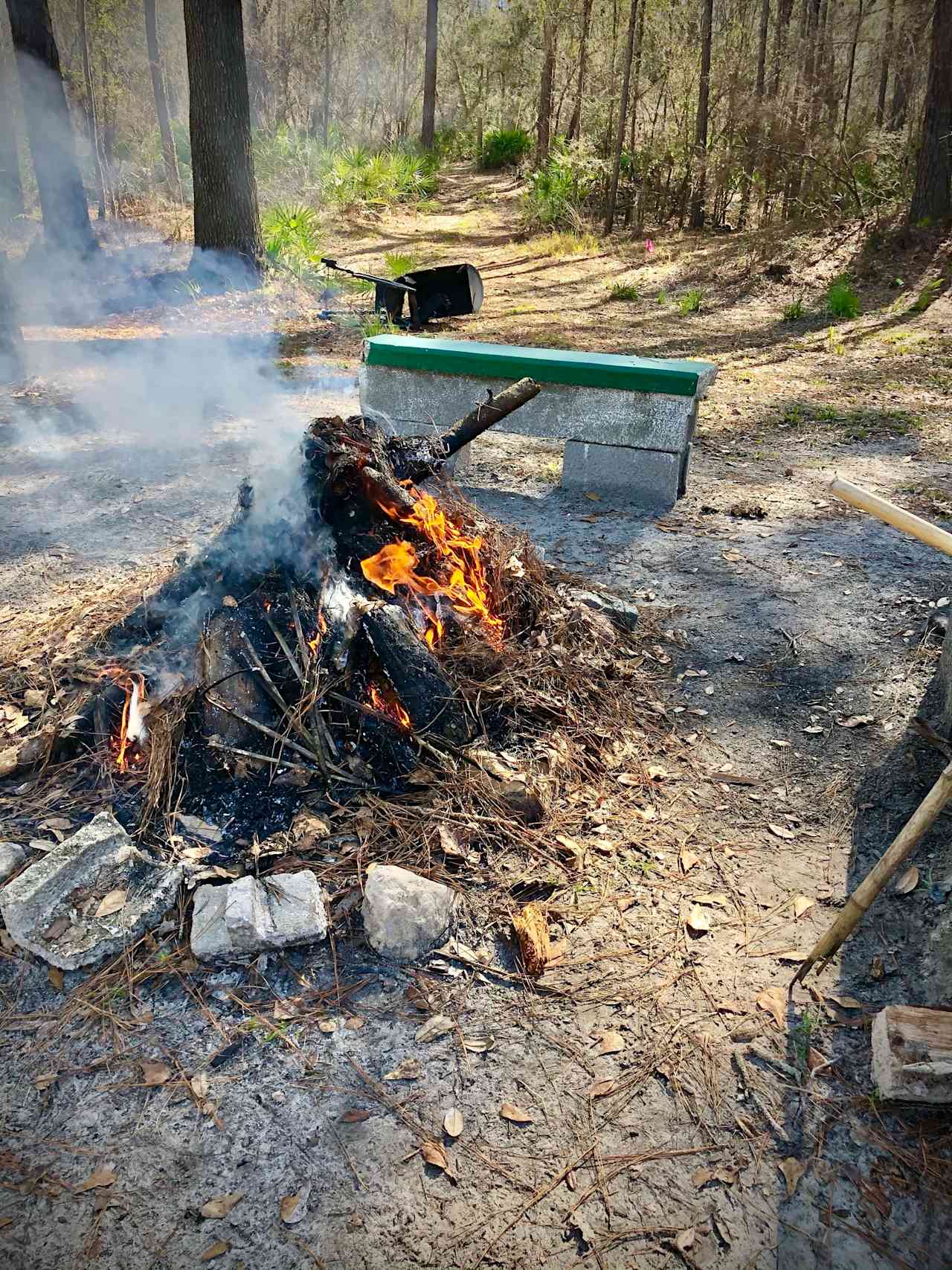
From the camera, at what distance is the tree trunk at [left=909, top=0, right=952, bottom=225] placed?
11.2 metres

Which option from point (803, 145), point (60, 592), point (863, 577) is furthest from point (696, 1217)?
point (803, 145)

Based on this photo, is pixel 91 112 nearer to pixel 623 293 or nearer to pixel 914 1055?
pixel 623 293

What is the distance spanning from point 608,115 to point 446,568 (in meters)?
18.2

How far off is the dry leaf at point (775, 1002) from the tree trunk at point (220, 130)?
1142 cm

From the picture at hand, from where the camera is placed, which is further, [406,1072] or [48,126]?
[48,126]

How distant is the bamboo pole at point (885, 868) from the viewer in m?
2.17

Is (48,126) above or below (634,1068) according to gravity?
above

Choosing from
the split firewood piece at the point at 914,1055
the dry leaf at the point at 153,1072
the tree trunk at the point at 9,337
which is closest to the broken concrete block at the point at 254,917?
the dry leaf at the point at 153,1072

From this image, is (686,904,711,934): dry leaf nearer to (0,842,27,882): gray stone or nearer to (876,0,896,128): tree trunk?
(0,842,27,882): gray stone

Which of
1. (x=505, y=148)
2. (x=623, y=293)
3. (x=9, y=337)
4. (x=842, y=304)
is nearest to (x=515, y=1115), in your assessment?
(x=9, y=337)

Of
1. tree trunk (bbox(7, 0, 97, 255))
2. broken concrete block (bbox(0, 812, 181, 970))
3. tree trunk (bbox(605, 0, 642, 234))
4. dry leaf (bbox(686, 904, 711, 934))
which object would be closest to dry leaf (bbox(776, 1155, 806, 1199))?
dry leaf (bbox(686, 904, 711, 934))

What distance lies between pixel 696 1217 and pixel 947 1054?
2.45ft

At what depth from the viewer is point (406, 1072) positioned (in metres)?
2.30

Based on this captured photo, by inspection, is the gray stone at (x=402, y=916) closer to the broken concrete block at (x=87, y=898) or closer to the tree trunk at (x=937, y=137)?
the broken concrete block at (x=87, y=898)
